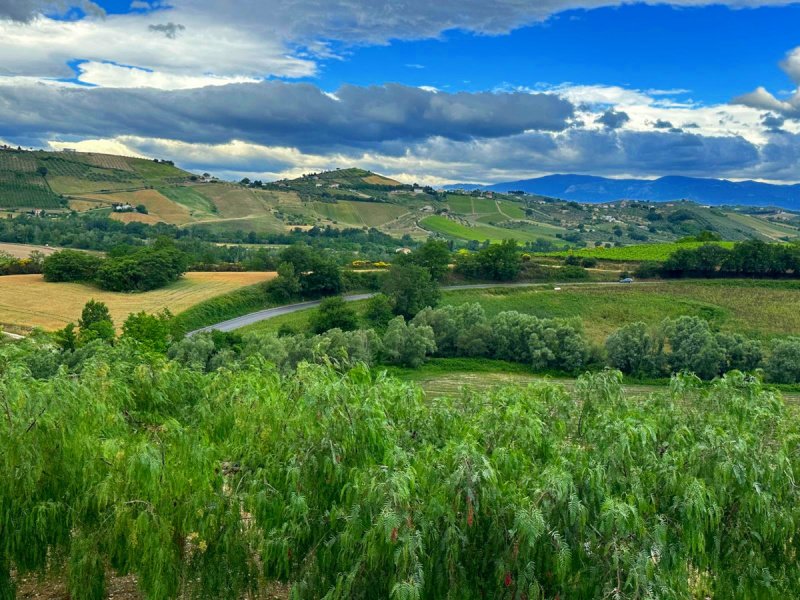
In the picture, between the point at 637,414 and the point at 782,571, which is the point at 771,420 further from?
the point at 782,571

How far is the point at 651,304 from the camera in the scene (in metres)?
86.1

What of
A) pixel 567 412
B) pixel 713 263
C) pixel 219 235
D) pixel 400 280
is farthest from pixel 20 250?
pixel 567 412

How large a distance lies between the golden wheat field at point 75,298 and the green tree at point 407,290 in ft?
63.4

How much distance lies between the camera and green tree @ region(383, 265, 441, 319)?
259ft

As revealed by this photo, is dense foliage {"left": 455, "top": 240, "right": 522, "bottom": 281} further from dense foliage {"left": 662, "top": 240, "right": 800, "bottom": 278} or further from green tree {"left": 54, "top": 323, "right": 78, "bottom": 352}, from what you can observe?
green tree {"left": 54, "top": 323, "right": 78, "bottom": 352}

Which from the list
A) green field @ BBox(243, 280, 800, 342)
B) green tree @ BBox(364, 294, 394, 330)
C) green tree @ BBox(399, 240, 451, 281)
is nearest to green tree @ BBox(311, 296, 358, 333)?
green field @ BBox(243, 280, 800, 342)

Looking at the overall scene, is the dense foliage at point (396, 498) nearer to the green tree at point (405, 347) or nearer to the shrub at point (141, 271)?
the green tree at point (405, 347)

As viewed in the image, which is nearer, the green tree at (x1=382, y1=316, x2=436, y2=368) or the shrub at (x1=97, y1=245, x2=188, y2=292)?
the green tree at (x1=382, y1=316, x2=436, y2=368)

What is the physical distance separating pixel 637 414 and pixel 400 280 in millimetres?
67371

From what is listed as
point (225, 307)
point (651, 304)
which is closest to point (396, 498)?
point (225, 307)

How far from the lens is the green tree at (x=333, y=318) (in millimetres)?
67812

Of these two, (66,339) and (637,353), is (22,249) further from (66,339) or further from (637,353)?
(637,353)

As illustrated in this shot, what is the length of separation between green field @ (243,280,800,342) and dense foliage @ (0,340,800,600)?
59003mm

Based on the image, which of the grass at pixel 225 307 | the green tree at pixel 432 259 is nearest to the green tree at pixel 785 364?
the green tree at pixel 432 259
